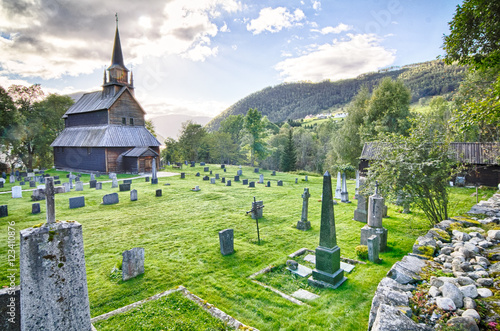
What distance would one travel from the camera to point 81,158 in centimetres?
3209

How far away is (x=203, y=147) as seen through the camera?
4900cm

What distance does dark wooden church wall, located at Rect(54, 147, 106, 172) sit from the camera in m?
29.6

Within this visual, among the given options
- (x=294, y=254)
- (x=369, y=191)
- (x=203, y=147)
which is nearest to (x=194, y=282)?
(x=294, y=254)

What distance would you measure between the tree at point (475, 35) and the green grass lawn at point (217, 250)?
5.73m

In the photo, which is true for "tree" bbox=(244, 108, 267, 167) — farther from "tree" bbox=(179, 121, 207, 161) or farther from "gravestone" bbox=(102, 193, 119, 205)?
"gravestone" bbox=(102, 193, 119, 205)

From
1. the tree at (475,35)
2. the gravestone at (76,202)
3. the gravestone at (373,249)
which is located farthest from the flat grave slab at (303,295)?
the gravestone at (76,202)

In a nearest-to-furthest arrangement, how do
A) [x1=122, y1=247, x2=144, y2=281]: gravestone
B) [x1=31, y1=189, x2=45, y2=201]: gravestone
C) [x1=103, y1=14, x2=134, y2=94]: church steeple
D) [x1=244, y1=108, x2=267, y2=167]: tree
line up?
[x1=122, y1=247, x2=144, y2=281]: gravestone < [x1=31, y1=189, x2=45, y2=201]: gravestone < [x1=103, y1=14, x2=134, y2=94]: church steeple < [x1=244, y1=108, x2=267, y2=167]: tree

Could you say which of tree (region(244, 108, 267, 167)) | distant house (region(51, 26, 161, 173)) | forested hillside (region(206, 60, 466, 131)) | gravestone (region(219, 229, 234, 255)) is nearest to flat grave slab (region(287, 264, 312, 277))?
gravestone (region(219, 229, 234, 255))

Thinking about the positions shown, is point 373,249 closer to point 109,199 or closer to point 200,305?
point 200,305

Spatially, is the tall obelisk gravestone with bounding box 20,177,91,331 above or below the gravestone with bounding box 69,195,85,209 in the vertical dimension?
above

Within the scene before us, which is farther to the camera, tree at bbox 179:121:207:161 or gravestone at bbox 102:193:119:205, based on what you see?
tree at bbox 179:121:207:161

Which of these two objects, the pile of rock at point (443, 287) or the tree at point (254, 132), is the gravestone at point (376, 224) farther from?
the tree at point (254, 132)

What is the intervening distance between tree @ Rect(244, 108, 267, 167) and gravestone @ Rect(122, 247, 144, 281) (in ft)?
124

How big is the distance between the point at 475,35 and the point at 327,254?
8874 millimetres
